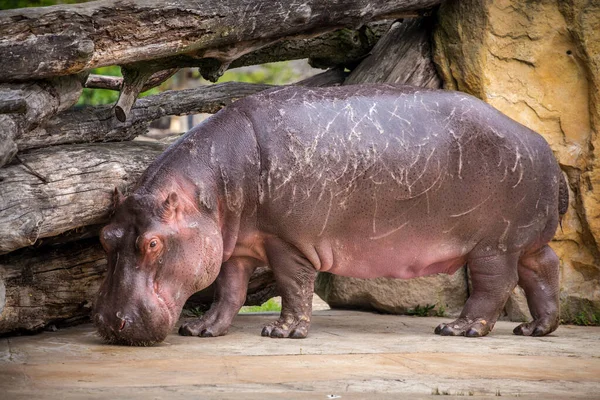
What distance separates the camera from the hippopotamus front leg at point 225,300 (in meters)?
5.73

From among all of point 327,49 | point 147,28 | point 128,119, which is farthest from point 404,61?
point 147,28

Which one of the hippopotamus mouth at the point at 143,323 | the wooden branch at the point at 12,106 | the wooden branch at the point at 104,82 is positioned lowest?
the hippopotamus mouth at the point at 143,323

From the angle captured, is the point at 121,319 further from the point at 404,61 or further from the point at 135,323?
the point at 404,61

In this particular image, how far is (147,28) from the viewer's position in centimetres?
546

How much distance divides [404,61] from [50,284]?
3.03 metres

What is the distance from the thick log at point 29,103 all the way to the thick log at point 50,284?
90 centimetres

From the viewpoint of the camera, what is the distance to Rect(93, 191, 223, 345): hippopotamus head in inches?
203

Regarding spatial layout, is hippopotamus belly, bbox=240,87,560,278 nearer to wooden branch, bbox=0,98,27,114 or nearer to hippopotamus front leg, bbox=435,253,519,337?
hippopotamus front leg, bbox=435,253,519,337

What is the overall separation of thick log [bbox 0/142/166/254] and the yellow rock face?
2.48 m

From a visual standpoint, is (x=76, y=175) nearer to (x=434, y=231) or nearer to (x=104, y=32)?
(x=104, y=32)

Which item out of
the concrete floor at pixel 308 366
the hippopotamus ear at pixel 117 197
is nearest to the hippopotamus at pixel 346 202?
the hippopotamus ear at pixel 117 197

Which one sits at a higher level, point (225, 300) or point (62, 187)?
point (62, 187)

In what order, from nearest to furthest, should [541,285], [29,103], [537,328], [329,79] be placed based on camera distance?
1. [29,103]
2. [537,328]
3. [541,285]
4. [329,79]

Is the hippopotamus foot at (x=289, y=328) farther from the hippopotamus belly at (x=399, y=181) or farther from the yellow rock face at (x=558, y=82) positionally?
the yellow rock face at (x=558, y=82)
